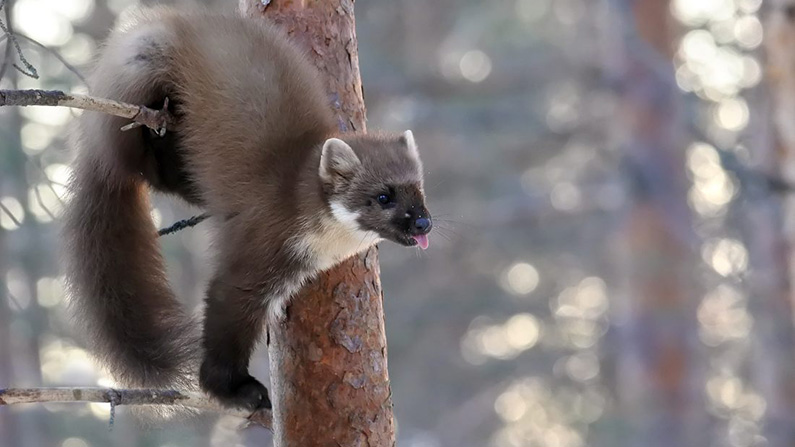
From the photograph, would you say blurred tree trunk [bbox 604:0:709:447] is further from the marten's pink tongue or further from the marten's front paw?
the marten's front paw

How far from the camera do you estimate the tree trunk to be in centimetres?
446

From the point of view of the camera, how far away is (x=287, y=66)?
15.3 feet

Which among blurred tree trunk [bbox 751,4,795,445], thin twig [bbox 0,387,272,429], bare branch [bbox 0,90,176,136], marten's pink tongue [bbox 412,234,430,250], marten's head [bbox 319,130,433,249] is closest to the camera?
bare branch [bbox 0,90,176,136]

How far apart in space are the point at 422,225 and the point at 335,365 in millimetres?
682

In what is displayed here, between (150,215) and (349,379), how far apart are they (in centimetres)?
141

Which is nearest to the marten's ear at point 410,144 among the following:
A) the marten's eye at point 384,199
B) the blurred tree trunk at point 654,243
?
the marten's eye at point 384,199

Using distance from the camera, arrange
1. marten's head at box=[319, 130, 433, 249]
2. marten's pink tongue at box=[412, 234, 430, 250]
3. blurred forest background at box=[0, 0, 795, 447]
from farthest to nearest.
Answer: blurred forest background at box=[0, 0, 795, 447] < marten's head at box=[319, 130, 433, 249] < marten's pink tongue at box=[412, 234, 430, 250]

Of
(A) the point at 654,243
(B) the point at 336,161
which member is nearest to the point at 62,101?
(B) the point at 336,161

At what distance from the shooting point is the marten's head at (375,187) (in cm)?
439

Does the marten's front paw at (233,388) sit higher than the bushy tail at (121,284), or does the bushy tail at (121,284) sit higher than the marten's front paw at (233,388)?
the bushy tail at (121,284)

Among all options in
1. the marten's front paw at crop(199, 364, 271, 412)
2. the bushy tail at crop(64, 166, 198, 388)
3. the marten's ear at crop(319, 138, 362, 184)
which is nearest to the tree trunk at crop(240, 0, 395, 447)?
the marten's front paw at crop(199, 364, 271, 412)

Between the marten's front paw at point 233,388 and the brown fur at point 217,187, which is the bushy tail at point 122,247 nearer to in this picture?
the brown fur at point 217,187

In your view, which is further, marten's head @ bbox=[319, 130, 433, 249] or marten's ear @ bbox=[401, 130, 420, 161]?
marten's ear @ bbox=[401, 130, 420, 161]

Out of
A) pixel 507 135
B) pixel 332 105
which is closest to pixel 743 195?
pixel 332 105
